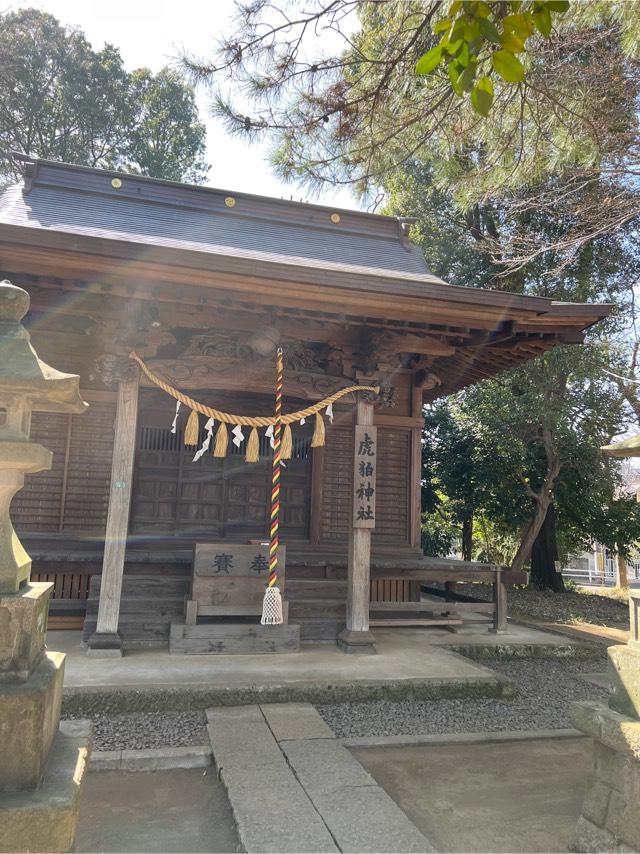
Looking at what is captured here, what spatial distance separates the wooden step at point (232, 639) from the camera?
5.47 meters

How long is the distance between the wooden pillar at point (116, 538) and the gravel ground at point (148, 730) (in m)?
1.08

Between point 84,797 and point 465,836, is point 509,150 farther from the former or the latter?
point 84,797

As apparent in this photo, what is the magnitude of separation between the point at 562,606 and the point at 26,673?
11820 millimetres

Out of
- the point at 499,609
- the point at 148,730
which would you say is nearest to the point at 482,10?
the point at 148,730

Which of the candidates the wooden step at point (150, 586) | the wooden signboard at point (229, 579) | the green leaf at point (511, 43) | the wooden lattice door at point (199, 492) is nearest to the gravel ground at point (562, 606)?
the wooden lattice door at point (199, 492)

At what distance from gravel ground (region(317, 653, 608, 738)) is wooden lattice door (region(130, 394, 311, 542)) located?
3115mm

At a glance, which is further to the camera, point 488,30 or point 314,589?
point 314,589

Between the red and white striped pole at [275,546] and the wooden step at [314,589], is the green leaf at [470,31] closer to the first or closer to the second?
the red and white striped pole at [275,546]

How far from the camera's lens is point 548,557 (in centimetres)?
1352

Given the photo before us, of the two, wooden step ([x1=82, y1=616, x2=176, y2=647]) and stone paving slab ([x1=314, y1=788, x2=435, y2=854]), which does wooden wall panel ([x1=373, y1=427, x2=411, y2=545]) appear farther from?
stone paving slab ([x1=314, y1=788, x2=435, y2=854])

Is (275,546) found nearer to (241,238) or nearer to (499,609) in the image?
(499,609)

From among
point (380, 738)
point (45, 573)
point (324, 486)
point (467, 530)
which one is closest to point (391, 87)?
point (324, 486)

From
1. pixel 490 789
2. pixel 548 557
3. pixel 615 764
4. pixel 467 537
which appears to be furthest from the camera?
pixel 467 537

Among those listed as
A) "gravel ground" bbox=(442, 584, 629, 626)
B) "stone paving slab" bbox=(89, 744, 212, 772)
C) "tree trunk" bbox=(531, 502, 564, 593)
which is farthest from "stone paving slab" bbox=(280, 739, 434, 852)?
"tree trunk" bbox=(531, 502, 564, 593)
